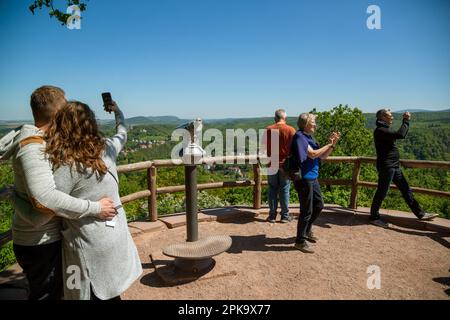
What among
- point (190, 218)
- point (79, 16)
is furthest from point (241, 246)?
point (79, 16)

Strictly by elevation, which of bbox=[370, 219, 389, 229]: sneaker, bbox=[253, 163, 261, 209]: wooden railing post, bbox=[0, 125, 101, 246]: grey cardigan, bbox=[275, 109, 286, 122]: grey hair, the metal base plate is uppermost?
bbox=[275, 109, 286, 122]: grey hair

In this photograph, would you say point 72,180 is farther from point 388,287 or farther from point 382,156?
point 382,156

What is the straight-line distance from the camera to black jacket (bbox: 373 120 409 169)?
472cm

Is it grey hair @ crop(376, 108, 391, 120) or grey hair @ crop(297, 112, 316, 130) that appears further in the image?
grey hair @ crop(376, 108, 391, 120)

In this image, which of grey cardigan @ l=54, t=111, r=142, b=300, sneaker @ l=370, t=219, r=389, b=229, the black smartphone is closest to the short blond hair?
grey cardigan @ l=54, t=111, r=142, b=300

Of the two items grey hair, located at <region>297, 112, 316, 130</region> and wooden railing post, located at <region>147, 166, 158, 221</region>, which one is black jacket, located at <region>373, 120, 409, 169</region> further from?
wooden railing post, located at <region>147, 166, 158, 221</region>

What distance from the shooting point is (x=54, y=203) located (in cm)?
162

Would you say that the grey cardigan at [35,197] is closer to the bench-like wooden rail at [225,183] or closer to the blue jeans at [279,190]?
the bench-like wooden rail at [225,183]

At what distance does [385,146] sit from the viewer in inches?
190

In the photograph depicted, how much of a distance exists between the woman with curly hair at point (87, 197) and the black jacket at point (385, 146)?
4241 mm

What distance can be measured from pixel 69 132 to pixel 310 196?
2.96m

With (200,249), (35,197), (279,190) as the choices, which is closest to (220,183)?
(279,190)

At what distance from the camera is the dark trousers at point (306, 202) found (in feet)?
12.6

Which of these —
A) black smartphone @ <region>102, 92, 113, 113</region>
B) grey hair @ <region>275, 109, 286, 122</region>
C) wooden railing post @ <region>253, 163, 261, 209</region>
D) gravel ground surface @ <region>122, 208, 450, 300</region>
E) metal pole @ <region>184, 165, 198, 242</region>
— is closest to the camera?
black smartphone @ <region>102, 92, 113, 113</region>
